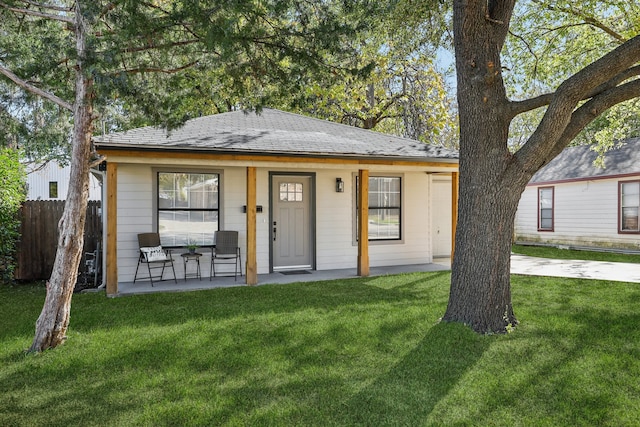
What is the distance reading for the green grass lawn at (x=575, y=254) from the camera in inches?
455

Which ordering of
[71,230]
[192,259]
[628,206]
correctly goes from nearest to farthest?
[71,230] → [192,259] → [628,206]

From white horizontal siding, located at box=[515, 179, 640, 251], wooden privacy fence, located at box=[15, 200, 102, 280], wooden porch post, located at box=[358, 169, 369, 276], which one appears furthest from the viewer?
white horizontal siding, located at box=[515, 179, 640, 251]

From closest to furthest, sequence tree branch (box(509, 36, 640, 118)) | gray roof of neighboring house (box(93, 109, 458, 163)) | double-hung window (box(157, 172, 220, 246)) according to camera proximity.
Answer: tree branch (box(509, 36, 640, 118)), gray roof of neighboring house (box(93, 109, 458, 163)), double-hung window (box(157, 172, 220, 246))

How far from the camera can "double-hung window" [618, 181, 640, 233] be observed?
511 inches

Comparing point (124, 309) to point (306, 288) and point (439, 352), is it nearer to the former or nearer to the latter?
point (306, 288)

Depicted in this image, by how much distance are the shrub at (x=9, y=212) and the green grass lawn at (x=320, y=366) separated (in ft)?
6.95

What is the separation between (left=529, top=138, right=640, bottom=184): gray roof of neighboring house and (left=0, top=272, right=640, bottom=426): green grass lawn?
28.1ft

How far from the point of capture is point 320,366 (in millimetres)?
4066

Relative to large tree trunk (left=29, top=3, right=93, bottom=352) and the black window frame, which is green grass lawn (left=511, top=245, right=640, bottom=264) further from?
large tree trunk (left=29, top=3, right=93, bottom=352)

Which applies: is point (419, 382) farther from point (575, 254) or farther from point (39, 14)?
point (575, 254)

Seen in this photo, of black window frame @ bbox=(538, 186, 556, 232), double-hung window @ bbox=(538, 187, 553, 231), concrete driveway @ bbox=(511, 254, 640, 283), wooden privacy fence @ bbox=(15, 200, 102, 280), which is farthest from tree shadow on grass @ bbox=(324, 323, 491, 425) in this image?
double-hung window @ bbox=(538, 187, 553, 231)

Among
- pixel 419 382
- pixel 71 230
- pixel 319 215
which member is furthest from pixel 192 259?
pixel 419 382

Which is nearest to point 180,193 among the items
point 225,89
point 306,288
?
point 225,89

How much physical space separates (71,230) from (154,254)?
3357mm
